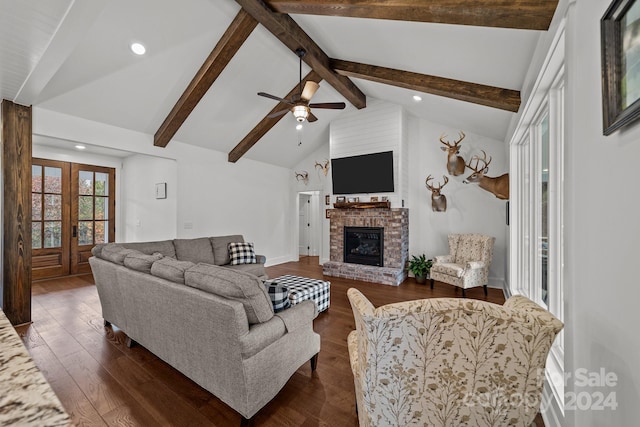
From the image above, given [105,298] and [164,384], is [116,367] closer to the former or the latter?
[164,384]

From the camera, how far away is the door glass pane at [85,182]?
224 inches

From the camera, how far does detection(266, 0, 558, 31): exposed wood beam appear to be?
1635mm

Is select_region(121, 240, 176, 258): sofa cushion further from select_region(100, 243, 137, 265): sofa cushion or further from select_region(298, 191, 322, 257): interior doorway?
select_region(298, 191, 322, 257): interior doorway

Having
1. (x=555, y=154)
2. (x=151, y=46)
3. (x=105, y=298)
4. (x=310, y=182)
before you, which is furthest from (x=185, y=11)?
(x=310, y=182)

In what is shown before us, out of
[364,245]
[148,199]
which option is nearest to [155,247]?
[148,199]

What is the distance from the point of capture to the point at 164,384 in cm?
205

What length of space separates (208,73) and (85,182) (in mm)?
4379

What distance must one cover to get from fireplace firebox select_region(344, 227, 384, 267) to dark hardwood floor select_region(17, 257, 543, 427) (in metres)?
2.12

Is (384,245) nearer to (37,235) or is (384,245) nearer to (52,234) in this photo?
(52,234)

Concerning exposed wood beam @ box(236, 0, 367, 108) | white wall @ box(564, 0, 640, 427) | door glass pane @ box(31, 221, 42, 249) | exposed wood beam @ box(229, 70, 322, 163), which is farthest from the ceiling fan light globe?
door glass pane @ box(31, 221, 42, 249)

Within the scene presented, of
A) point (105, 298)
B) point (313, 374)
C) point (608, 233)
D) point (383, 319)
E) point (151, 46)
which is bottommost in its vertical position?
point (313, 374)

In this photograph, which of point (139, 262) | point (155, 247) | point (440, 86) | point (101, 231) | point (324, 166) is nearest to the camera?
point (139, 262)

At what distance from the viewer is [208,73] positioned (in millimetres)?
3543

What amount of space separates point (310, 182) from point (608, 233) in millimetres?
6340
